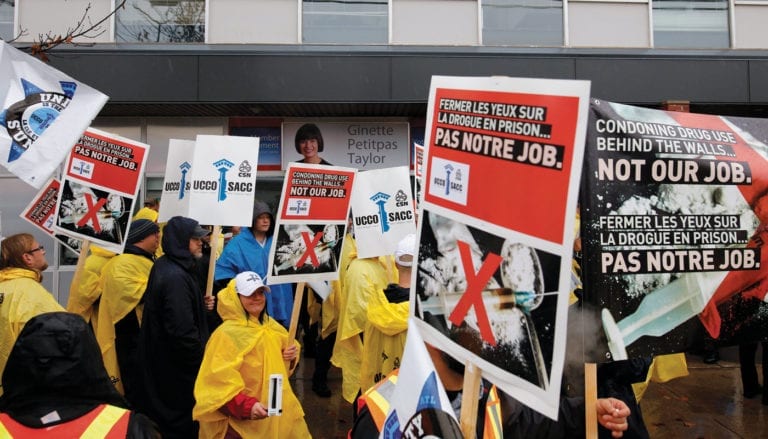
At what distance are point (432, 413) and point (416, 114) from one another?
29.7 feet

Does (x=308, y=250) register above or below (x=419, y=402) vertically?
above

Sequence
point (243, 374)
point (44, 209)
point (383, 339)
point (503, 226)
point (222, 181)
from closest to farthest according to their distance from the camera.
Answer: point (503, 226) < point (243, 374) < point (383, 339) < point (222, 181) < point (44, 209)

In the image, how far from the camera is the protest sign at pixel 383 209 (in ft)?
19.6

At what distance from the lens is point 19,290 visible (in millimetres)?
4230

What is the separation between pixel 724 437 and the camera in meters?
6.07

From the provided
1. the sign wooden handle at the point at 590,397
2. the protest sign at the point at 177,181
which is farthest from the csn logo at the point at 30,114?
the sign wooden handle at the point at 590,397

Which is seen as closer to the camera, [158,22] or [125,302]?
[125,302]

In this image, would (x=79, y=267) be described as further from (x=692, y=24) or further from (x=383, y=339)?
(x=692, y=24)

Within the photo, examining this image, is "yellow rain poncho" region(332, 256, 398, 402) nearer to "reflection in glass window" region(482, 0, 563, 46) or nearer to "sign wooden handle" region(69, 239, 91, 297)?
"sign wooden handle" region(69, 239, 91, 297)

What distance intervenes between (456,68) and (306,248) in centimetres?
530

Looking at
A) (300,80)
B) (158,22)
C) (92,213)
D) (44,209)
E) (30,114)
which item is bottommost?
(92,213)

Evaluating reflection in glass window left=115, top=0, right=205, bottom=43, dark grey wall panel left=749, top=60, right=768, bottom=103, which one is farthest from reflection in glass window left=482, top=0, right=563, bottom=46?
reflection in glass window left=115, top=0, right=205, bottom=43

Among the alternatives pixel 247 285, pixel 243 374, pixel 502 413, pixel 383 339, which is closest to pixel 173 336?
pixel 243 374

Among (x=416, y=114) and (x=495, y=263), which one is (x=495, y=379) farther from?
(x=416, y=114)
